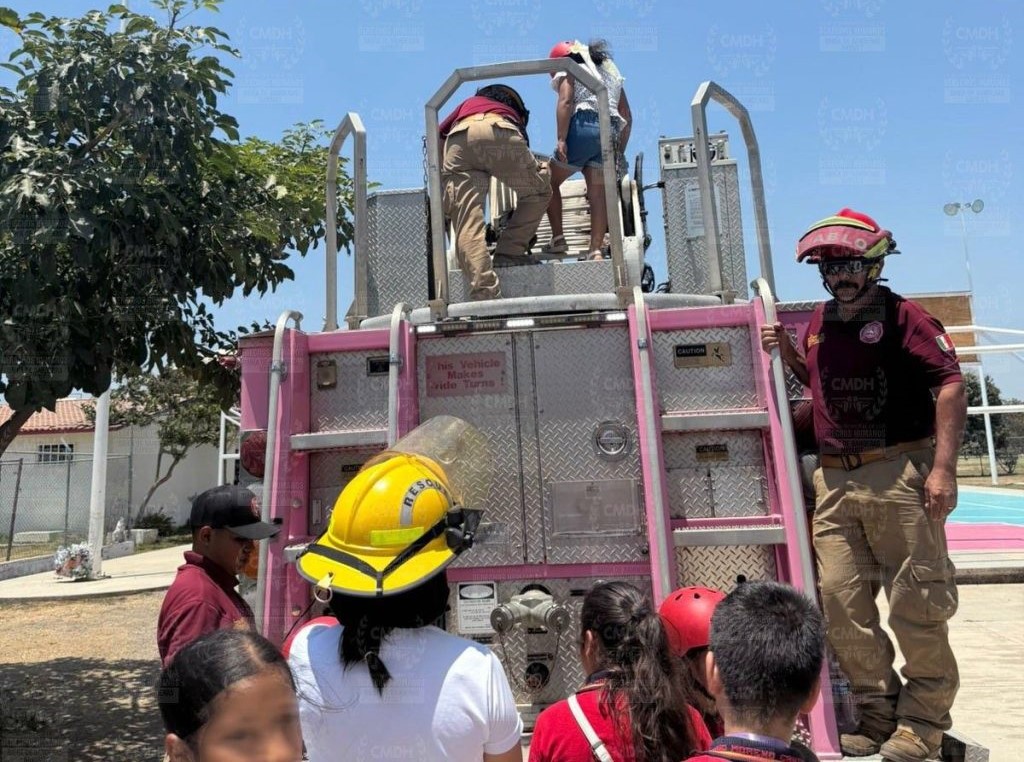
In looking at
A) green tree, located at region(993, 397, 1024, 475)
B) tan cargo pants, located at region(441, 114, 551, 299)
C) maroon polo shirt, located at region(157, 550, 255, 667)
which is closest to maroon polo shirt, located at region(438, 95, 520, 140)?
tan cargo pants, located at region(441, 114, 551, 299)

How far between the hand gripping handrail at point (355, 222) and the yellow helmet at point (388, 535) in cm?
282

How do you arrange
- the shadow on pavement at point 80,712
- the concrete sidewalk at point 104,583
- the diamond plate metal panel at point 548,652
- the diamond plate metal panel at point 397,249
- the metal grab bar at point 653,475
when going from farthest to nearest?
1. the concrete sidewalk at point 104,583
2. the shadow on pavement at point 80,712
3. the diamond plate metal panel at point 397,249
4. the diamond plate metal panel at point 548,652
5. the metal grab bar at point 653,475

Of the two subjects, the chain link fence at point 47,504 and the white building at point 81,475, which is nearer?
the chain link fence at point 47,504

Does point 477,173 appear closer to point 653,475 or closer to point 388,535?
point 653,475

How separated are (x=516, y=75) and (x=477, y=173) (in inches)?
30.5

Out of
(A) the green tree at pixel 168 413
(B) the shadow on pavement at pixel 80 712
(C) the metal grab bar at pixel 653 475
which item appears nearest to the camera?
(C) the metal grab bar at pixel 653 475

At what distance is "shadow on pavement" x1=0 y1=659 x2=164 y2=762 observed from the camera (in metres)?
5.77

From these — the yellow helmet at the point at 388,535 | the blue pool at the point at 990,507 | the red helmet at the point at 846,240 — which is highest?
the red helmet at the point at 846,240

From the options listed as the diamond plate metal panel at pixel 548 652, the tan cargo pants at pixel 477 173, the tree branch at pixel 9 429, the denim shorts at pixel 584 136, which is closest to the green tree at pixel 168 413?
the tree branch at pixel 9 429

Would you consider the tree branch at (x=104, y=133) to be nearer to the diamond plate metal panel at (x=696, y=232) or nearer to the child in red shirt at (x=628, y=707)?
the diamond plate metal panel at (x=696, y=232)

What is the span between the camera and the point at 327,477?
4.04m

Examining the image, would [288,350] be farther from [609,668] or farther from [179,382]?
[179,382]

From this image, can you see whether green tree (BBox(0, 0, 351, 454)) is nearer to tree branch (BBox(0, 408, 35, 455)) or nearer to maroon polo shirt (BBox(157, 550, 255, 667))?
tree branch (BBox(0, 408, 35, 455))

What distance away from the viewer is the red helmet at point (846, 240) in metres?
3.56
